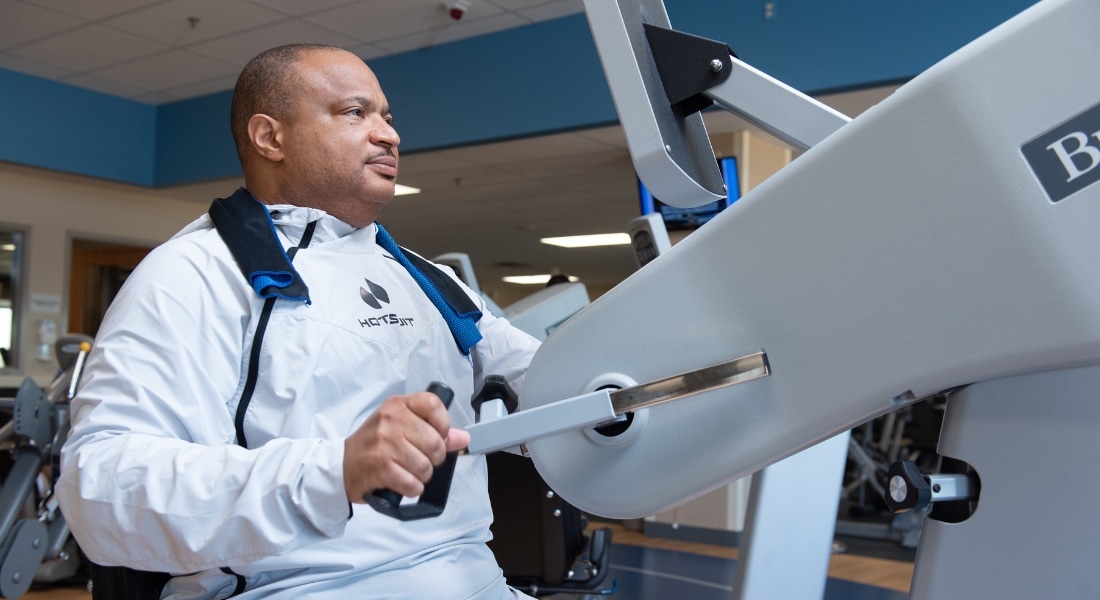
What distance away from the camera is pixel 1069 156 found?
0.63 m

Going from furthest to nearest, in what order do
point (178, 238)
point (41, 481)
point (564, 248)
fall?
point (564, 248) → point (41, 481) → point (178, 238)

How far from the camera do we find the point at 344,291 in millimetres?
1151

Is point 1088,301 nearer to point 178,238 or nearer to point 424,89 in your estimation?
point 178,238

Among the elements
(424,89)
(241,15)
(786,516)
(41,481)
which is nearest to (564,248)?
(424,89)

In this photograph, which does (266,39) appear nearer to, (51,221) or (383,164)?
(51,221)

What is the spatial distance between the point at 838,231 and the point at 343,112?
2.43ft

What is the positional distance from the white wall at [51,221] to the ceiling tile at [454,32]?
2.45 m

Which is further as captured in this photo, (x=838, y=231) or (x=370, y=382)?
(x=370, y=382)

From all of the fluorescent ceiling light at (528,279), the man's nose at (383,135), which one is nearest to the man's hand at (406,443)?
the man's nose at (383,135)

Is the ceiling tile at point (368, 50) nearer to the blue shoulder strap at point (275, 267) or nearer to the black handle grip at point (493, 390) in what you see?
the blue shoulder strap at point (275, 267)

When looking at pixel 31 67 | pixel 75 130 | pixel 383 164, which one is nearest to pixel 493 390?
pixel 383 164

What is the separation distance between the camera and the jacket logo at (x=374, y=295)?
3.85ft

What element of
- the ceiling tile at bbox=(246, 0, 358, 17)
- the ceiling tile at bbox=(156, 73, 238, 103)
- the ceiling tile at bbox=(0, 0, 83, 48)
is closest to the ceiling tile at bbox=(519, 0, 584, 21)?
the ceiling tile at bbox=(246, 0, 358, 17)

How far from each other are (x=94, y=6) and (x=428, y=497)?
5.05 m
